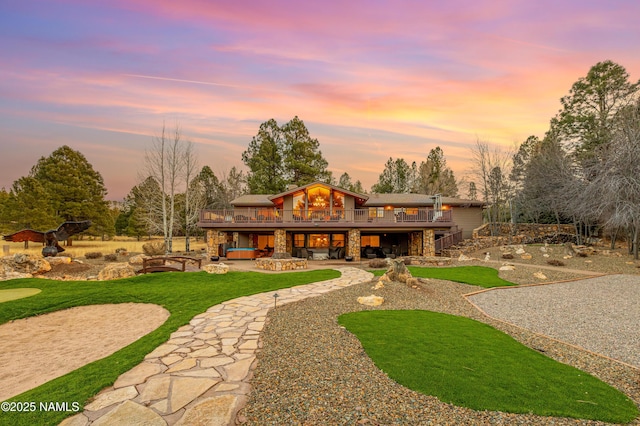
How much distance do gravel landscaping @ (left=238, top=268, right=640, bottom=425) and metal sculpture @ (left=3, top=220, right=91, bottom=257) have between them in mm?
17231

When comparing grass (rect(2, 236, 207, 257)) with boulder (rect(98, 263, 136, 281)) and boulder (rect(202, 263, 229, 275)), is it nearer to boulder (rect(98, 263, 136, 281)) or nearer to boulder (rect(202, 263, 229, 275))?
boulder (rect(98, 263, 136, 281))

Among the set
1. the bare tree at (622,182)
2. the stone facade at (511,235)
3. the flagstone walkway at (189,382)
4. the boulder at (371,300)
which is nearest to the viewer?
the flagstone walkway at (189,382)

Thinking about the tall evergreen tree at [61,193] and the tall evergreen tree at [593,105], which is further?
the tall evergreen tree at [61,193]

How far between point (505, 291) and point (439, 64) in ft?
41.9

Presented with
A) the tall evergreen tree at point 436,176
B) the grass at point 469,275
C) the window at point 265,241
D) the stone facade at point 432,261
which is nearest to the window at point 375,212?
the stone facade at point 432,261

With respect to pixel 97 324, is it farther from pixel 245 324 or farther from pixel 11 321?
pixel 245 324

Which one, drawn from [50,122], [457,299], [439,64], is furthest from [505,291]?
[50,122]

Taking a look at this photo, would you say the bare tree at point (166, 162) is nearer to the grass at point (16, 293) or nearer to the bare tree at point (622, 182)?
the grass at point (16, 293)

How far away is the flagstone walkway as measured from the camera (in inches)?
110

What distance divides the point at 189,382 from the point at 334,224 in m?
15.0

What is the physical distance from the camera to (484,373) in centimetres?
379

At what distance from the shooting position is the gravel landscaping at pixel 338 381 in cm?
283

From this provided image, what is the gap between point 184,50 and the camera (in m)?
14.8

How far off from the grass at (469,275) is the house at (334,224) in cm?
529
